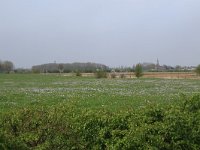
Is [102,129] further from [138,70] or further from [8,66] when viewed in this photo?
[8,66]

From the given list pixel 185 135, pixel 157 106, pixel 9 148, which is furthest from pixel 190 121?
pixel 9 148

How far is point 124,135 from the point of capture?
595 cm

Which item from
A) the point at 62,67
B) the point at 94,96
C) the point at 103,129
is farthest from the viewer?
the point at 62,67

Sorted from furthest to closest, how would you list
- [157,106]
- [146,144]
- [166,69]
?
[166,69] → [157,106] → [146,144]

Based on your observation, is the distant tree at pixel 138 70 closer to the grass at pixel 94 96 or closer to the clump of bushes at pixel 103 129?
the grass at pixel 94 96

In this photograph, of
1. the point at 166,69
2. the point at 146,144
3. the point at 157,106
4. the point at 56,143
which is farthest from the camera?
the point at 166,69

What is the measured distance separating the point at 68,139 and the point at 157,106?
148 centimetres

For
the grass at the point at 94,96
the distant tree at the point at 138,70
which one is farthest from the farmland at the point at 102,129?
the distant tree at the point at 138,70

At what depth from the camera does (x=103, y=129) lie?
20.0 feet

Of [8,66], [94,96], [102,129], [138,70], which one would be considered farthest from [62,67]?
[102,129]

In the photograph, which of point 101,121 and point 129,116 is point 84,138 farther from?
point 129,116

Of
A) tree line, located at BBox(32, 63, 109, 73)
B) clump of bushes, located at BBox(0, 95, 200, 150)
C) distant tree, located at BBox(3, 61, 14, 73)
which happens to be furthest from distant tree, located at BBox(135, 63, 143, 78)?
clump of bushes, located at BBox(0, 95, 200, 150)

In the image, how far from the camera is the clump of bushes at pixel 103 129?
5836mm

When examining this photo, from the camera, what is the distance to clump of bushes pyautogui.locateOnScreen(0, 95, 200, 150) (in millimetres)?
5836
